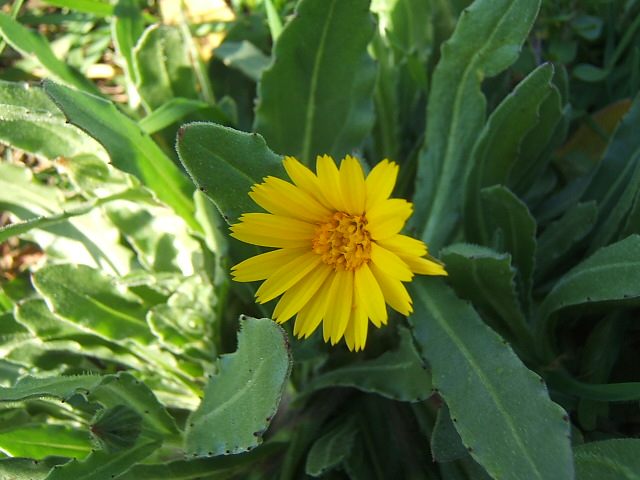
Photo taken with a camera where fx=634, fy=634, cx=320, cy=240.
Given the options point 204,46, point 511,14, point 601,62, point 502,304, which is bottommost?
point 502,304

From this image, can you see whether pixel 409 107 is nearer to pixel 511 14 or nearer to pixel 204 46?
pixel 511 14

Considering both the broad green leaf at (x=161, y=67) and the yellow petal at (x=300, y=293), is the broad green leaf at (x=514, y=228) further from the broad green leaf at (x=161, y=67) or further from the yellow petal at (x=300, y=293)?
the broad green leaf at (x=161, y=67)

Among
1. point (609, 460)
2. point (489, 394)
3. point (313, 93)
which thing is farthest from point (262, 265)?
point (609, 460)

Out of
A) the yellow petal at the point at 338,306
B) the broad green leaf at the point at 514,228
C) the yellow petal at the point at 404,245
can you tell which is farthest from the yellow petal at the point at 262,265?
the broad green leaf at the point at 514,228

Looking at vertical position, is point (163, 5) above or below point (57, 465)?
above

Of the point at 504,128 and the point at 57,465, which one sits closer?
the point at 57,465

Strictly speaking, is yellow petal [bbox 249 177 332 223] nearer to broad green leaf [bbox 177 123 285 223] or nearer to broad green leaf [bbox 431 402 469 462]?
broad green leaf [bbox 177 123 285 223]

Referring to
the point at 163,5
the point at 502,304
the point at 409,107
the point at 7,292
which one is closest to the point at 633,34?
the point at 409,107
